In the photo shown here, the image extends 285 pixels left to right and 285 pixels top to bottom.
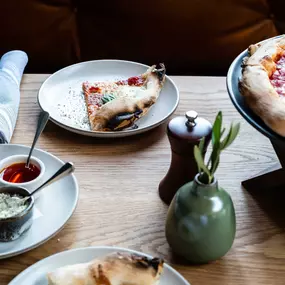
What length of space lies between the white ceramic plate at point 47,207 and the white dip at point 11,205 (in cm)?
5

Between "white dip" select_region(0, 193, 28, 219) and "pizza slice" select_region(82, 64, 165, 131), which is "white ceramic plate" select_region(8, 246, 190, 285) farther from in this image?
"pizza slice" select_region(82, 64, 165, 131)

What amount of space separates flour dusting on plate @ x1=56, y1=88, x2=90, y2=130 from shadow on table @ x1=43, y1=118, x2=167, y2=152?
0.03m

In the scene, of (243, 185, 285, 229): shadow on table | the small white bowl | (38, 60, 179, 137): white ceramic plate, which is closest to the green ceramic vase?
(243, 185, 285, 229): shadow on table

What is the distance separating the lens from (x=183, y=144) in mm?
967

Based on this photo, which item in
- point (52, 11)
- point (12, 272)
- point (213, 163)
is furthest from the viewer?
point (52, 11)

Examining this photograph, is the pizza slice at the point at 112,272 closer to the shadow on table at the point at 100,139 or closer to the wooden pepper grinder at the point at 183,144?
the wooden pepper grinder at the point at 183,144

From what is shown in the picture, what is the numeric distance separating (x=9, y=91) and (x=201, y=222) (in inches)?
25.9

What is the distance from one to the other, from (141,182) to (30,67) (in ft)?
3.43

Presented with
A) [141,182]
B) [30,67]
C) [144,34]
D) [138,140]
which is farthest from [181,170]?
[30,67]

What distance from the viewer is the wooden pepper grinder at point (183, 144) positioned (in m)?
0.96

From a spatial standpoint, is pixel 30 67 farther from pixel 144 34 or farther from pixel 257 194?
pixel 257 194

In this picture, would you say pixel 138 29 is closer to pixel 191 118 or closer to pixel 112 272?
pixel 191 118

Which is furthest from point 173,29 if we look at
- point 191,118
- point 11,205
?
point 11,205

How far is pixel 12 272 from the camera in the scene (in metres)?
0.91
